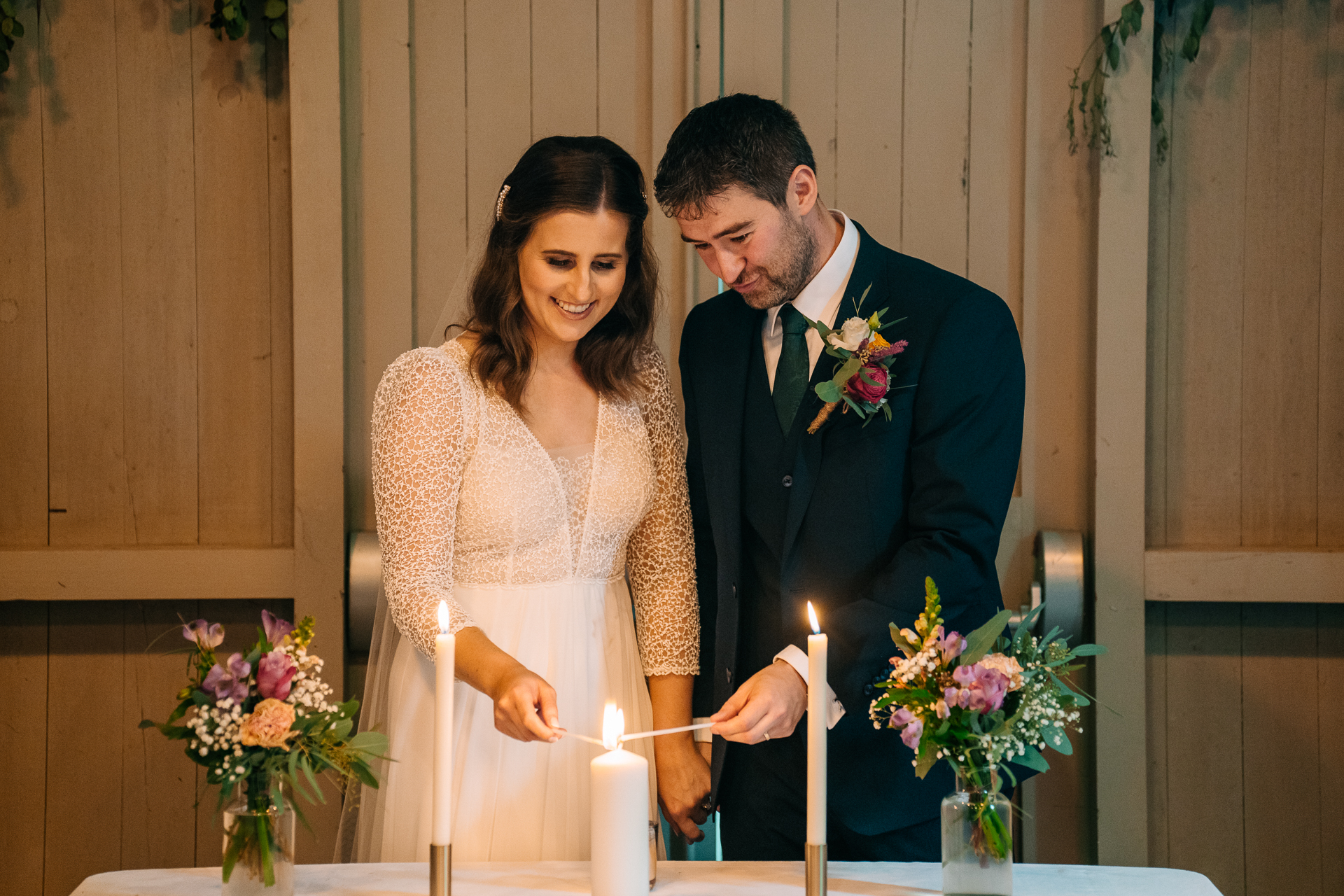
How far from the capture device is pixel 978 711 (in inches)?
49.1

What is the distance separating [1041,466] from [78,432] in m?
2.32

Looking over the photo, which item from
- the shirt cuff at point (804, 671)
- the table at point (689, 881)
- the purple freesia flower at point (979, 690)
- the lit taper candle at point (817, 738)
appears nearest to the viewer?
the lit taper candle at point (817, 738)

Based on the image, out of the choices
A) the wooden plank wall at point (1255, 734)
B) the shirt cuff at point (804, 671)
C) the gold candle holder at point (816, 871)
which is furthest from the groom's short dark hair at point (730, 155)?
the wooden plank wall at point (1255, 734)

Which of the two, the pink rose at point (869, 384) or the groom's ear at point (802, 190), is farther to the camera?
the groom's ear at point (802, 190)

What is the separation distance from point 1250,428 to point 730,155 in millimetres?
1557

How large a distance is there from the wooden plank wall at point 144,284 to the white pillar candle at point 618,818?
172 centimetres

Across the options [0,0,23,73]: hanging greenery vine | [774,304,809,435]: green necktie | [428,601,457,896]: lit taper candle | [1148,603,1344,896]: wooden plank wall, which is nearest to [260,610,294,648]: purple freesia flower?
[428,601,457,896]: lit taper candle

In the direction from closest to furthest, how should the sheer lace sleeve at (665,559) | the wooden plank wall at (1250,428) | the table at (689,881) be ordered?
the table at (689,881), the sheer lace sleeve at (665,559), the wooden plank wall at (1250,428)

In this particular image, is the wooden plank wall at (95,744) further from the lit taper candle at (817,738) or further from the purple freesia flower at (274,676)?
the lit taper candle at (817,738)

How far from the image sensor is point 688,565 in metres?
2.02

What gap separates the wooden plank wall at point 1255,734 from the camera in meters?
2.66

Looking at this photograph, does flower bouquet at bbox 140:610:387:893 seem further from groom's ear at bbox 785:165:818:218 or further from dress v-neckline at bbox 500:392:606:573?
groom's ear at bbox 785:165:818:218

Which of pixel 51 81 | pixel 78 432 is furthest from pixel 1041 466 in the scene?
pixel 51 81

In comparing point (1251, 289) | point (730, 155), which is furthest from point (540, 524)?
point (1251, 289)
